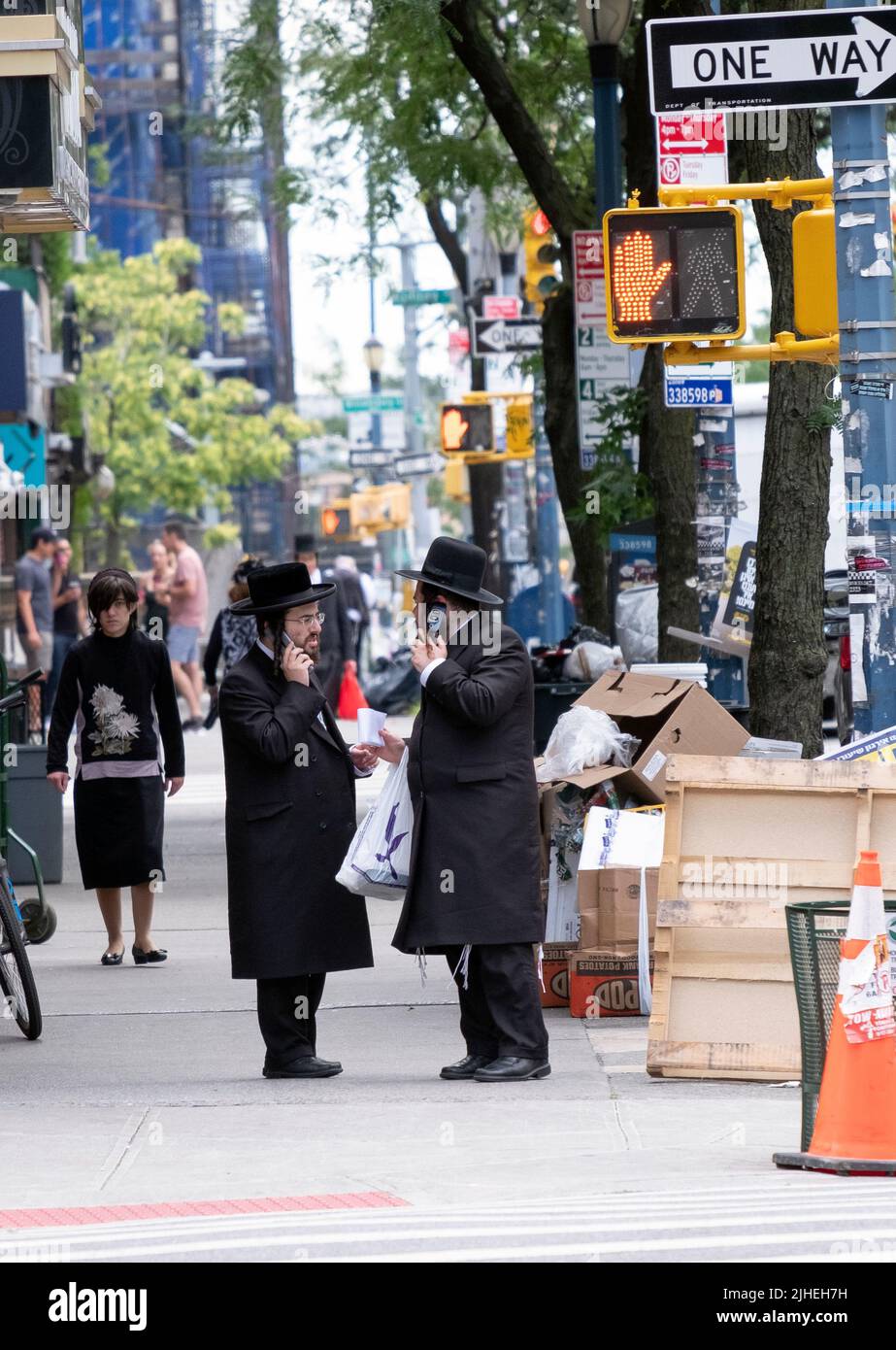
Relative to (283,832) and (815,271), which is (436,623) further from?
(815,271)

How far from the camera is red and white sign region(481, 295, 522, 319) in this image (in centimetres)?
2702

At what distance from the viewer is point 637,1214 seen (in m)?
5.69

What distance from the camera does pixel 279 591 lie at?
8.26 meters

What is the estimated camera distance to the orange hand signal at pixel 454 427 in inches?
1077

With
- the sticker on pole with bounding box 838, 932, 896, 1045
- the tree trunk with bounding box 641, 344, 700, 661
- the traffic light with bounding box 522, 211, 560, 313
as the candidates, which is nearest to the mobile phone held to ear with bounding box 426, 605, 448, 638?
the sticker on pole with bounding box 838, 932, 896, 1045

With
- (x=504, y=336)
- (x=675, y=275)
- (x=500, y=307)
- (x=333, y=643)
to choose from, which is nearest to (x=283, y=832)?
(x=675, y=275)

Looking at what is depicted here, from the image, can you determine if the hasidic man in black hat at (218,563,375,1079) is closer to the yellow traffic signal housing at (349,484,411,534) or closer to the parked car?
the parked car

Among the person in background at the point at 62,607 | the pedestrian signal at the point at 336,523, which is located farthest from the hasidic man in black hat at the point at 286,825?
the pedestrian signal at the point at 336,523

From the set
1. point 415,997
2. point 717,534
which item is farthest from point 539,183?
point 415,997

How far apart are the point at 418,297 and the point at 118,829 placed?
74.7ft

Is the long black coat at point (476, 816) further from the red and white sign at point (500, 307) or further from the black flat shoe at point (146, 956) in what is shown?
the red and white sign at point (500, 307)

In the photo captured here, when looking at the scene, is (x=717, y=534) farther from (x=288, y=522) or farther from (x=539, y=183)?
(x=288, y=522)

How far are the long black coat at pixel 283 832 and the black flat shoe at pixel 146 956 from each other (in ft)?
10.5

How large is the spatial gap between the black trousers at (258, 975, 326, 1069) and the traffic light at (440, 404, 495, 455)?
19.3 m
